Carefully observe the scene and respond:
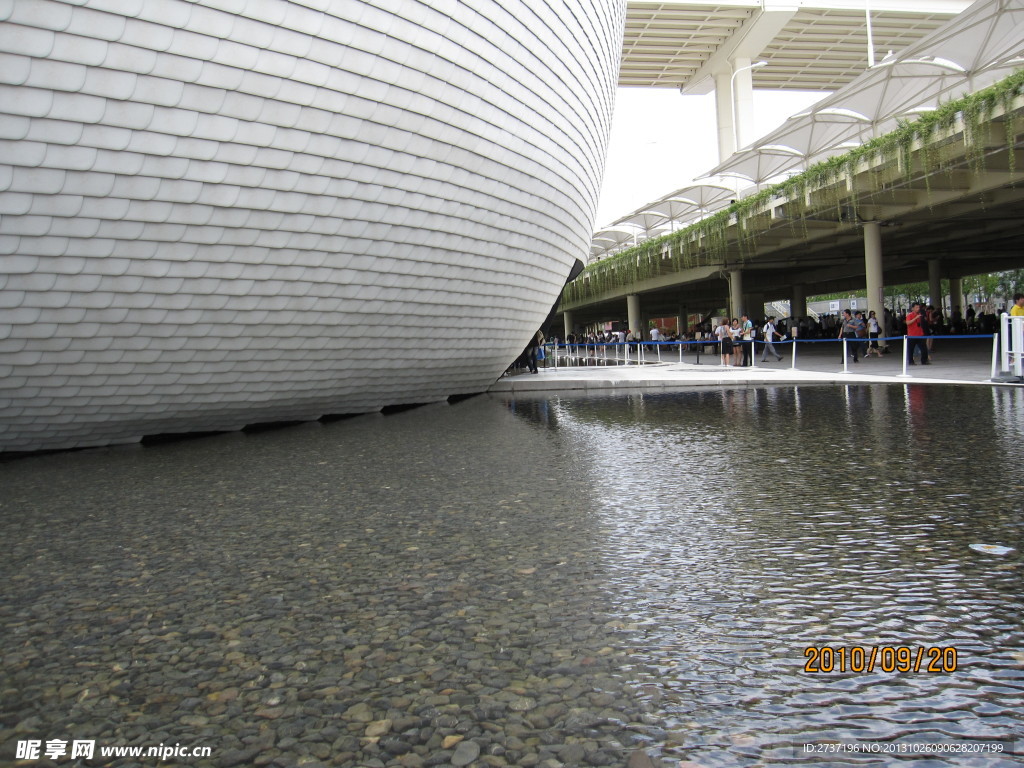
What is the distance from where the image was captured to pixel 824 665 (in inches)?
101

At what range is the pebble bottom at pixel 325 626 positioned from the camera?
2262mm

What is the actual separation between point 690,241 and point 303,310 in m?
22.7

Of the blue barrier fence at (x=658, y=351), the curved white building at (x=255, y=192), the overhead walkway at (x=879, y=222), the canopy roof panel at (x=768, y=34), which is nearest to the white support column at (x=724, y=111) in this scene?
the canopy roof panel at (x=768, y=34)

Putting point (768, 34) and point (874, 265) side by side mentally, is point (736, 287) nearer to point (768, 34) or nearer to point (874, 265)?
point (874, 265)

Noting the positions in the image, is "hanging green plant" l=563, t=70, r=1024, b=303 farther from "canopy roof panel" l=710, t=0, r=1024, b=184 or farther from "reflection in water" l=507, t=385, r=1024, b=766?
"reflection in water" l=507, t=385, r=1024, b=766

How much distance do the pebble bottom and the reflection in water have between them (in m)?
0.23

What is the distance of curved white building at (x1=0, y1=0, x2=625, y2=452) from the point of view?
6605 millimetres

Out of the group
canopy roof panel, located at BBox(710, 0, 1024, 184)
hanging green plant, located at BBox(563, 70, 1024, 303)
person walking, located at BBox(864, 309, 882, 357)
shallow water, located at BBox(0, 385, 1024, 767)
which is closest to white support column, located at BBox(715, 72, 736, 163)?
hanging green plant, located at BBox(563, 70, 1024, 303)

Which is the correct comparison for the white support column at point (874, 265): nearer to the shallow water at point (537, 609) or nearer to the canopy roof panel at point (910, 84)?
the canopy roof panel at point (910, 84)

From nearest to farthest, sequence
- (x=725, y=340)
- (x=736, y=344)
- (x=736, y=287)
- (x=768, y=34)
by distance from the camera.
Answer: (x=736, y=344) → (x=725, y=340) → (x=736, y=287) → (x=768, y=34)

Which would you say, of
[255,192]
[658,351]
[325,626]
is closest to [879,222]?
[658,351]

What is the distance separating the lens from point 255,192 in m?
8.04

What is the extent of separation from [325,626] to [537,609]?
0.85 m
